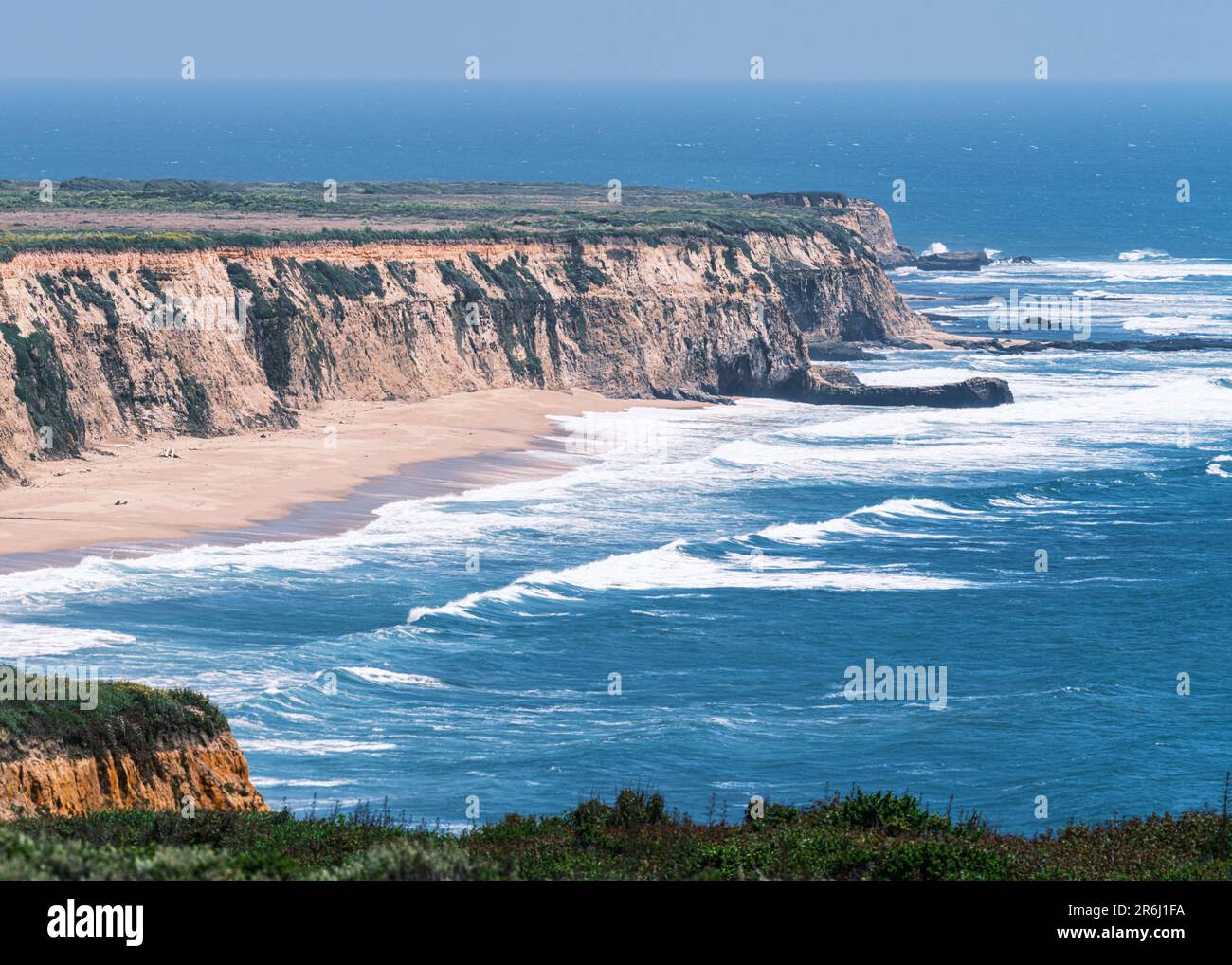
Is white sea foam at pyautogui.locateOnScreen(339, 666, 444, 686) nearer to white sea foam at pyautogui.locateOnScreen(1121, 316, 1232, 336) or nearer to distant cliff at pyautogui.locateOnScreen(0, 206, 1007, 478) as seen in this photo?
distant cliff at pyautogui.locateOnScreen(0, 206, 1007, 478)

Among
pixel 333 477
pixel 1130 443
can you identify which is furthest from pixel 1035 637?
pixel 1130 443

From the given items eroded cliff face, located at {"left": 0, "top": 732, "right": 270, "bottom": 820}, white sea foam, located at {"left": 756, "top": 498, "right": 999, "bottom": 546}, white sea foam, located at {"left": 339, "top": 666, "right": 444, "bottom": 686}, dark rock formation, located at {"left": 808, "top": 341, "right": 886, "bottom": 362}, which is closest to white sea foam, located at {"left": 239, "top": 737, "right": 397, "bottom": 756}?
white sea foam, located at {"left": 339, "top": 666, "right": 444, "bottom": 686}

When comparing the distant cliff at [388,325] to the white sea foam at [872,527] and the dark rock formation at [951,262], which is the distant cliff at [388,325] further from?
the dark rock formation at [951,262]

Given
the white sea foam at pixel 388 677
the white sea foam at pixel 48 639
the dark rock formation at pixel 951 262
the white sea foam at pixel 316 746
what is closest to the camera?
the white sea foam at pixel 316 746

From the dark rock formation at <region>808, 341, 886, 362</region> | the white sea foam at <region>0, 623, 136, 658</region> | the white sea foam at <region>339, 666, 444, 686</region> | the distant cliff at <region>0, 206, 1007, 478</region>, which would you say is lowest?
the white sea foam at <region>339, 666, 444, 686</region>

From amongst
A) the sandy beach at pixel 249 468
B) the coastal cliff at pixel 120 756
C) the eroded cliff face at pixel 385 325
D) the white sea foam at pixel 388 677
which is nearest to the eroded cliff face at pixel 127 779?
the coastal cliff at pixel 120 756
